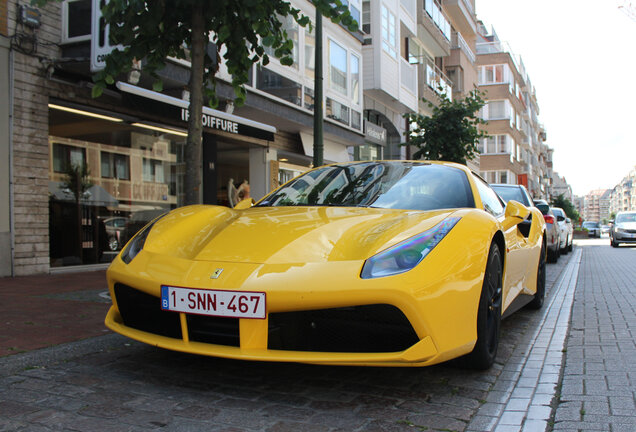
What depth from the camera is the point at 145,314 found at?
2.99 m

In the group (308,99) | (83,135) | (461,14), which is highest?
(461,14)

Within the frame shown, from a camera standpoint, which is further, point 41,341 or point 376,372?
point 41,341

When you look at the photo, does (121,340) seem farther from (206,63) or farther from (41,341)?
(206,63)

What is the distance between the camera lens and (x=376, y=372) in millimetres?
3225

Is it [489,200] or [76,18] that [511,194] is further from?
[76,18]

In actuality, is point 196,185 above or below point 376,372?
above

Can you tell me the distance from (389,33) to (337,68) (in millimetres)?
5268

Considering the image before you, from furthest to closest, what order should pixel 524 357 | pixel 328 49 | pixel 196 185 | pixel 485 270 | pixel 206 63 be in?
pixel 328 49
pixel 206 63
pixel 196 185
pixel 524 357
pixel 485 270

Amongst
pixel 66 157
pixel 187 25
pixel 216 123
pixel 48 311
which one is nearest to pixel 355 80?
pixel 216 123

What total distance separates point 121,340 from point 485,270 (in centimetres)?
254

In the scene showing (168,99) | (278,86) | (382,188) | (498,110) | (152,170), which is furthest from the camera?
(498,110)

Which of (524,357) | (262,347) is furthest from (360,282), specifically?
(524,357)

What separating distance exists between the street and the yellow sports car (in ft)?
0.80

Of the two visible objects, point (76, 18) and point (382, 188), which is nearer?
point (382, 188)
